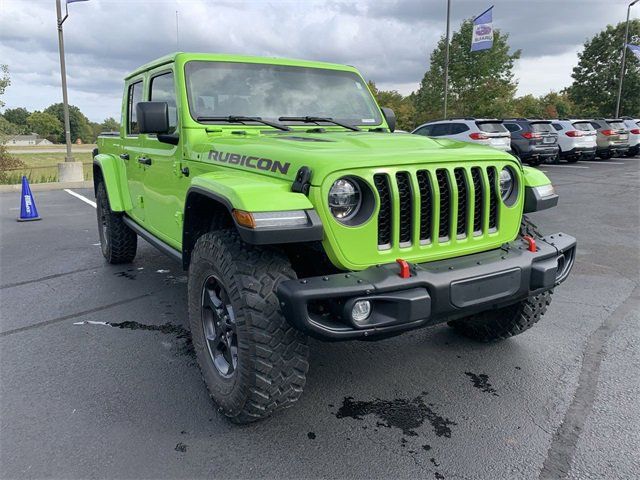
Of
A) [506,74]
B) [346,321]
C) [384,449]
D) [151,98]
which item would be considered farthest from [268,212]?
[506,74]

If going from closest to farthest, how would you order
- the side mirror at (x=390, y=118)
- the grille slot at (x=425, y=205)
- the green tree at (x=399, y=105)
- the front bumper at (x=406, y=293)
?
the front bumper at (x=406, y=293), the grille slot at (x=425, y=205), the side mirror at (x=390, y=118), the green tree at (x=399, y=105)

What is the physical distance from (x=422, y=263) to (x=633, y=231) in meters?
6.42

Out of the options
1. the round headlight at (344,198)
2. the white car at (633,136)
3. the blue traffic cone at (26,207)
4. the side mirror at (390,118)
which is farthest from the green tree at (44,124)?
the round headlight at (344,198)

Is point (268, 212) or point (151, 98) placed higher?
point (151, 98)

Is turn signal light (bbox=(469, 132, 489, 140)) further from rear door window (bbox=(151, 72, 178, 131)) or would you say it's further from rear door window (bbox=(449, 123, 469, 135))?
rear door window (bbox=(151, 72, 178, 131))

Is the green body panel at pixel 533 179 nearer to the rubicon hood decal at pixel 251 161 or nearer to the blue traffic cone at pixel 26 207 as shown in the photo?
the rubicon hood decal at pixel 251 161

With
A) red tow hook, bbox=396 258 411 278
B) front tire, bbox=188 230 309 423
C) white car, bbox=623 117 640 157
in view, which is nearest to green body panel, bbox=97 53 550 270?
red tow hook, bbox=396 258 411 278

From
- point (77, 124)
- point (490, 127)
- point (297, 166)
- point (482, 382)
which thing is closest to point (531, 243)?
point (482, 382)

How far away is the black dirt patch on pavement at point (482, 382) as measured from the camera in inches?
119

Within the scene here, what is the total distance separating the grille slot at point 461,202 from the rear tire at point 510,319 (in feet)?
1.86

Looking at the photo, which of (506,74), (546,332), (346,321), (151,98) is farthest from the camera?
(506,74)

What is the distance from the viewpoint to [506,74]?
36156mm

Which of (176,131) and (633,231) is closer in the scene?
(176,131)

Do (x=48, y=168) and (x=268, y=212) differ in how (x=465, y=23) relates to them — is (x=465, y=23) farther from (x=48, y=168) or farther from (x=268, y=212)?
(x=268, y=212)
